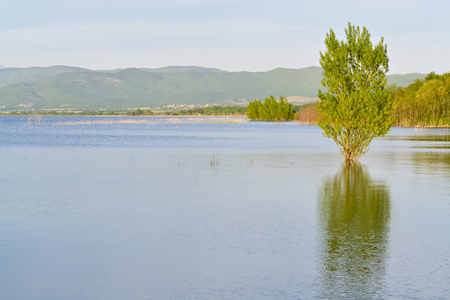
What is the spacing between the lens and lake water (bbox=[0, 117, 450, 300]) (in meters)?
11.7

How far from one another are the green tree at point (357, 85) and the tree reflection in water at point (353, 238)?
1081 cm

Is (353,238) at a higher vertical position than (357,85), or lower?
lower

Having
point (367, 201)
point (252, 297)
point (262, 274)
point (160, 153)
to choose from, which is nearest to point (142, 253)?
point (262, 274)

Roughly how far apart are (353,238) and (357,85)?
930 inches

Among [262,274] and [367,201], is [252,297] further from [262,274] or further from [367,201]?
[367,201]

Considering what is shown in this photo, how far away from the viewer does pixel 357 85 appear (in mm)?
37938

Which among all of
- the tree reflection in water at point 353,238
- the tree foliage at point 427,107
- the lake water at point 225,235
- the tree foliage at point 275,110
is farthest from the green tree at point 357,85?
the tree foliage at point 275,110

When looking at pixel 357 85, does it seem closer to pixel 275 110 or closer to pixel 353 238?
pixel 353 238

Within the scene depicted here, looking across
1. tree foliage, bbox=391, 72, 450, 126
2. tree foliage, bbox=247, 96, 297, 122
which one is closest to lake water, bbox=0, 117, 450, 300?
tree foliage, bbox=391, 72, 450, 126

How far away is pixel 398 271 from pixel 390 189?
44.9 ft

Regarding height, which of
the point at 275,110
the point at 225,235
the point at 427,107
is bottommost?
the point at 225,235

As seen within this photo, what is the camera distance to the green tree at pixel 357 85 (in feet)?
122

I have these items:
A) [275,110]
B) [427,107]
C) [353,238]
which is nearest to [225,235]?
[353,238]

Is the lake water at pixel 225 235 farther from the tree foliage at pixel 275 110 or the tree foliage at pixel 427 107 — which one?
the tree foliage at pixel 275 110
